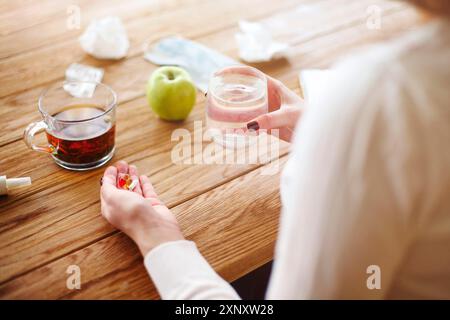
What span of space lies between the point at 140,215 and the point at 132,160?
0.20 meters

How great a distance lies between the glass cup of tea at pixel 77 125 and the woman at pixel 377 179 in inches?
18.1

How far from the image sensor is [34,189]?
935 mm

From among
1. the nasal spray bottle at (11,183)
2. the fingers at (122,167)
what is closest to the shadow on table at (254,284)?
the fingers at (122,167)

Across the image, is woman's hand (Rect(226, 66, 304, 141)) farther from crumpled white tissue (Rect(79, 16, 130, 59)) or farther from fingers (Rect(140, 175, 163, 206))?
crumpled white tissue (Rect(79, 16, 130, 59))

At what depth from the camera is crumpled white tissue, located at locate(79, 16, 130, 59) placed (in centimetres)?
125

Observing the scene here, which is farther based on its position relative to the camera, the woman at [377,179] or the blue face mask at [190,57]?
the blue face mask at [190,57]

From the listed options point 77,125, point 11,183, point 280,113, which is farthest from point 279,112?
point 11,183

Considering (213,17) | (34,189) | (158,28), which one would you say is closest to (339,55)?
(213,17)

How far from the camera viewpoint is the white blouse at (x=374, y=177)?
479mm

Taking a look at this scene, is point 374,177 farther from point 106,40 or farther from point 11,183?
point 106,40

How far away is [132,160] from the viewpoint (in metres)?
1.00

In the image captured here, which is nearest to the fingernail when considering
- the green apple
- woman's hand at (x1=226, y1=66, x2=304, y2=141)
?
woman's hand at (x1=226, y1=66, x2=304, y2=141)

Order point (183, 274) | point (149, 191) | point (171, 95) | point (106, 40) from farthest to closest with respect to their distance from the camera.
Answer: point (106, 40)
point (171, 95)
point (149, 191)
point (183, 274)

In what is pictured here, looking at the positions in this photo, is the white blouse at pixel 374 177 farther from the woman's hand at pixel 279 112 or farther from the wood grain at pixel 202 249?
the woman's hand at pixel 279 112
